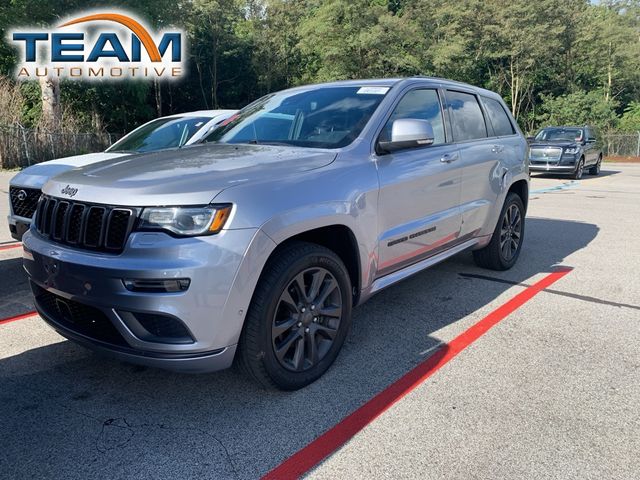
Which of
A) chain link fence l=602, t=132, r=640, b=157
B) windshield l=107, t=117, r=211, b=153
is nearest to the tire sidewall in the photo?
windshield l=107, t=117, r=211, b=153

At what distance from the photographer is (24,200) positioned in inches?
196

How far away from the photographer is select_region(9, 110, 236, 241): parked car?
196 inches

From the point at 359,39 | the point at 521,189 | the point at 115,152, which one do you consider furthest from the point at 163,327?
the point at 359,39

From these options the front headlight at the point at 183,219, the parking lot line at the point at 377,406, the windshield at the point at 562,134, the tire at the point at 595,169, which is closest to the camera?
the parking lot line at the point at 377,406

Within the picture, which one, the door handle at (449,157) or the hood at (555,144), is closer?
the door handle at (449,157)

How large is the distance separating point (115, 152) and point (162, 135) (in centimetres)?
69

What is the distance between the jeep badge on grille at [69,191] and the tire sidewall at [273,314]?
1.17 metres

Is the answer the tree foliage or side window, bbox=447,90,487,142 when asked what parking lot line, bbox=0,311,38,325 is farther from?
the tree foliage

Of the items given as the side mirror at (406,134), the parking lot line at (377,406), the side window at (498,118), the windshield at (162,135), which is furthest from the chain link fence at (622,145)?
the side mirror at (406,134)

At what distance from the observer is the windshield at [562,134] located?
1792cm

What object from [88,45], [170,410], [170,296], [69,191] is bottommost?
[170,410]

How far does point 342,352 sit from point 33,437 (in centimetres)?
185

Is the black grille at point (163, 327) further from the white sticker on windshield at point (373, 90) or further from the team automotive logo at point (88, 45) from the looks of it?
the team automotive logo at point (88, 45)

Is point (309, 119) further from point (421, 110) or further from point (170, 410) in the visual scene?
point (170, 410)
